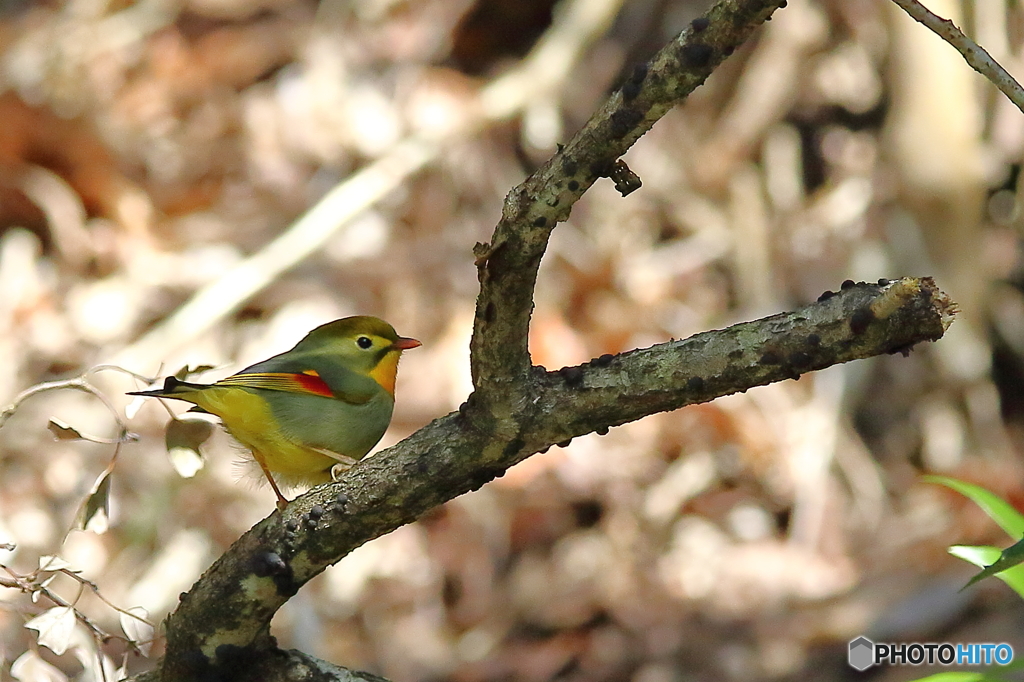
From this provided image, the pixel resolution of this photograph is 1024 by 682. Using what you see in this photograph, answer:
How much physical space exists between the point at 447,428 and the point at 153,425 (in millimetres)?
4610

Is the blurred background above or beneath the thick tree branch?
above

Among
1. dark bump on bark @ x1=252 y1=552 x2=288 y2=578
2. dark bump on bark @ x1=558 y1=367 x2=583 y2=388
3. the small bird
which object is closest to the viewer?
dark bump on bark @ x1=558 y1=367 x2=583 y2=388

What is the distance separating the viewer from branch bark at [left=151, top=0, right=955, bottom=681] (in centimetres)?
169

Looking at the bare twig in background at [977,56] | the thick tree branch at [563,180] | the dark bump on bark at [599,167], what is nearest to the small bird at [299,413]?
the thick tree branch at [563,180]

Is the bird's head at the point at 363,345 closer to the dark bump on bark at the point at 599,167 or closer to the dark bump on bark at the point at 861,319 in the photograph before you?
the dark bump on bark at the point at 599,167

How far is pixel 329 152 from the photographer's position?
Result: 25.5 ft

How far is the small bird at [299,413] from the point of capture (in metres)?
3.01

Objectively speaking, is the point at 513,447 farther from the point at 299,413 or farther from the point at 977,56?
the point at 299,413

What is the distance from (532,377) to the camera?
1.99 metres

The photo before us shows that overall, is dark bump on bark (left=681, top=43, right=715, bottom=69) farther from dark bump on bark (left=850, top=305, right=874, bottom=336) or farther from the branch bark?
dark bump on bark (left=850, top=305, right=874, bottom=336)

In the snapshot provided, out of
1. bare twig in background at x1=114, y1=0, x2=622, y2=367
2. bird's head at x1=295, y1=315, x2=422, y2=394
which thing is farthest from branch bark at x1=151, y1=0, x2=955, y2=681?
bare twig in background at x1=114, y1=0, x2=622, y2=367

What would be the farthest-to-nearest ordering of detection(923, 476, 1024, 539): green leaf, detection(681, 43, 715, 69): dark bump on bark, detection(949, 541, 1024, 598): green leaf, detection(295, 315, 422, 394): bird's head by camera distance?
detection(295, 315, 422, 394): bird's head
detection(923, 476, 1024, 539): green leaf
detection(949, 541, 1024, 598): green leaf
detection(681, 43, 715, 69): dark bump on bark

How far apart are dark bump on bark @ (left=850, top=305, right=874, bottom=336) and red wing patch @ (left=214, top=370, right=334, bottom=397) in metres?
1.80

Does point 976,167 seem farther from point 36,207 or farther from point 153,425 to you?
point 36,207
